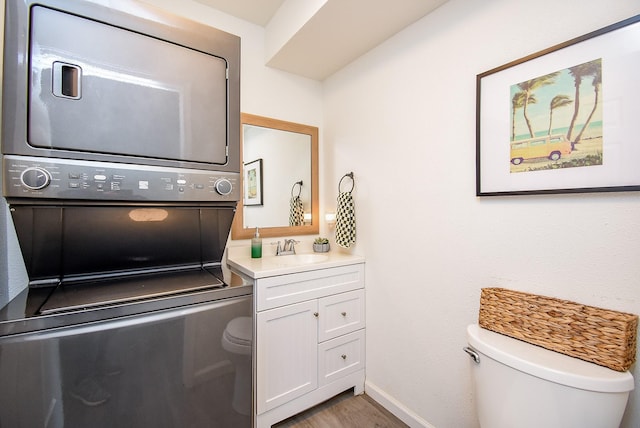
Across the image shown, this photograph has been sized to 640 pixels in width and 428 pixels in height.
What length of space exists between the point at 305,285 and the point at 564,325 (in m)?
1.21

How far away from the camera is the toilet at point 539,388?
861mm

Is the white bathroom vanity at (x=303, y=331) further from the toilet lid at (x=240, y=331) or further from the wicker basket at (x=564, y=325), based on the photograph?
the wicker basket at (x=564, y=325)

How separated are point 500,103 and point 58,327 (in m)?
1.93

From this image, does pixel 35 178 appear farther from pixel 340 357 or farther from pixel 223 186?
pixel 340 357

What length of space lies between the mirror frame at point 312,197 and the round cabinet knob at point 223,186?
0.58m

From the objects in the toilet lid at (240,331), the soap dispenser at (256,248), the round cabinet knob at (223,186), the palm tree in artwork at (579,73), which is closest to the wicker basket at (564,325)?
the palm tree in artwork at (579,73)

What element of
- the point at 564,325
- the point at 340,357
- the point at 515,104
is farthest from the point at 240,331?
the point at 515,104

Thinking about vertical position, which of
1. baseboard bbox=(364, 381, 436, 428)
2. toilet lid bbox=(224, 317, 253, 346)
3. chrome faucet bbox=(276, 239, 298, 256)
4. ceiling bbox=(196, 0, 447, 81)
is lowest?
baseboard bbox=(364, 381, 436, 428)

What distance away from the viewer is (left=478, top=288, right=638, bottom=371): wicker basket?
922 mm

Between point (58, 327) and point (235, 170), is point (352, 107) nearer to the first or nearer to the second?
point (235, 170)

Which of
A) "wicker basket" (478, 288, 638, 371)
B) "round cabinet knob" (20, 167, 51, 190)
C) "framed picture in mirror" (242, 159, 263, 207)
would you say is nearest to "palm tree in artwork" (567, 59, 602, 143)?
"wicker basket" (478, 288, 638, 371)

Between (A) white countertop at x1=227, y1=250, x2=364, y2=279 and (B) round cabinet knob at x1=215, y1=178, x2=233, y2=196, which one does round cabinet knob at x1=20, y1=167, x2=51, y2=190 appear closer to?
(B) round cabinet knob at x1=215, y1=178, x2=233, y2=196

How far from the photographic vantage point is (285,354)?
1.67m

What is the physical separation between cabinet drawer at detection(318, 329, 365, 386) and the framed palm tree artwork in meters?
1.28
